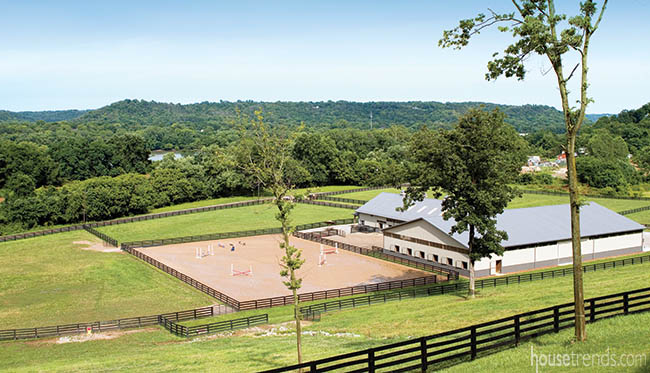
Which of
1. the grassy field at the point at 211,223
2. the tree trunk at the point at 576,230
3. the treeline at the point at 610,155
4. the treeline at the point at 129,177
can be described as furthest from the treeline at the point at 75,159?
the tree trunk at the point at 576,230

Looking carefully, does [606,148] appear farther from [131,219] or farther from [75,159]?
[75,159]

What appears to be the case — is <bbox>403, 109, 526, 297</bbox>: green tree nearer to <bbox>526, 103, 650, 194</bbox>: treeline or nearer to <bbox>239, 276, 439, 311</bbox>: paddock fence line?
<bbox>239, 276, 439, 311</bbox>: paddock fence line

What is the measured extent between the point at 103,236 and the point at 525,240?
151 ft

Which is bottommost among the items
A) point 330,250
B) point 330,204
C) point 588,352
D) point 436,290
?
point 436,290

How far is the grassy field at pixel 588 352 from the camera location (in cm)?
1316

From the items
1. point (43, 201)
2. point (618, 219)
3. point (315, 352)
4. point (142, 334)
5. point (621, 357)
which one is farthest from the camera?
point (43, 201)

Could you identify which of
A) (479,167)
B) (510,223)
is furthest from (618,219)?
(479,167)

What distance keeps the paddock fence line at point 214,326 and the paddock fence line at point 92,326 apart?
1.16 metres

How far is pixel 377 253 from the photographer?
168ft

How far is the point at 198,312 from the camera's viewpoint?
3403 centimetres

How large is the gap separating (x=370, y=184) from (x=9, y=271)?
2922 inches

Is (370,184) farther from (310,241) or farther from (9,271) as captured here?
(9,271)

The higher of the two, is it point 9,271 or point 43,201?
point 43,201

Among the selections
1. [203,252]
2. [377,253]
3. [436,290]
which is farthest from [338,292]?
[203,252]
